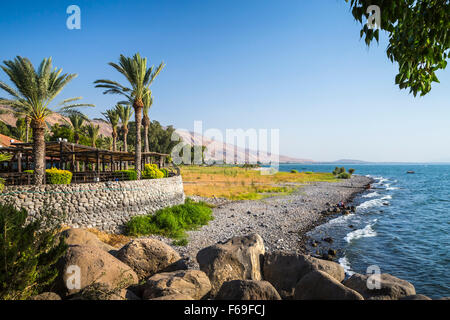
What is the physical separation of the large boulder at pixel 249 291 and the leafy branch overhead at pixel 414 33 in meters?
4.05

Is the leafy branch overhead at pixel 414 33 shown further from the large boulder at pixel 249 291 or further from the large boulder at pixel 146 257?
the large boulder at pixel 146 257

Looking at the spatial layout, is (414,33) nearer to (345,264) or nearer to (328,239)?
(345,264)

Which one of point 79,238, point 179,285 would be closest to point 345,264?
point 179,285

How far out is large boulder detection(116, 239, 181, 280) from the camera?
701 centimetres

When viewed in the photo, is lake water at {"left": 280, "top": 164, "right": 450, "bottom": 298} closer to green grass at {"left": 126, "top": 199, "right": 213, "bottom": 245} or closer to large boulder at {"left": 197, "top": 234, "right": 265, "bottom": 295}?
large boulder at {"left": 197, "top": 234, "right": 265, "bottom": 295}

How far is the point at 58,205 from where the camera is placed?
1270cm

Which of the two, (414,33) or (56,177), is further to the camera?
(56,177)

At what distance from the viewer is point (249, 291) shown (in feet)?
15.1

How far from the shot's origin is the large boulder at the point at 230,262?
628 centimetres

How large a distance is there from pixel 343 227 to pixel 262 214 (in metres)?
6.76

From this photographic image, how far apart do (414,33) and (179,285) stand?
5.72 meters

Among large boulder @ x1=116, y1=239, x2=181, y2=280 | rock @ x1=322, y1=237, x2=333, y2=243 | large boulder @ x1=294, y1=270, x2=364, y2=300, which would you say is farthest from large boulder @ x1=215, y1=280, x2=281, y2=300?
rock @ x1=322, y1=237, x2=333, y2=243
